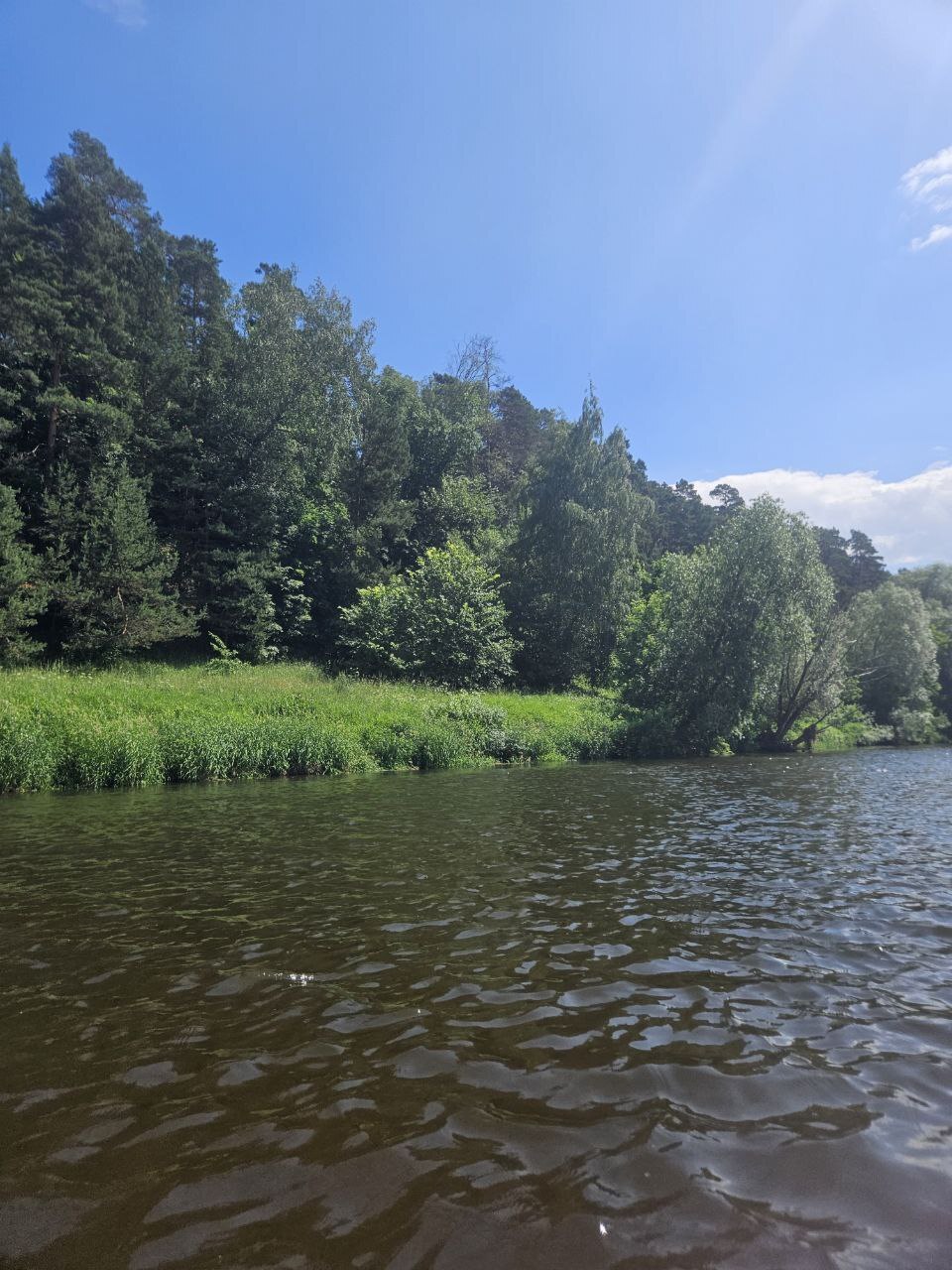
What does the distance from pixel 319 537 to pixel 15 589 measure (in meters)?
22.9

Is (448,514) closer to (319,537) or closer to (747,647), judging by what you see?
(319,537)

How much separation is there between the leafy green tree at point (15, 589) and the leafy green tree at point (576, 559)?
3002 centimetres

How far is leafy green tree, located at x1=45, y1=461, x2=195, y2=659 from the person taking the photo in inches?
1281

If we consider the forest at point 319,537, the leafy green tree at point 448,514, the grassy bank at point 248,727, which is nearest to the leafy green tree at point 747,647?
the forest at point 319,537

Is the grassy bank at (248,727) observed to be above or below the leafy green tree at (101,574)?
below

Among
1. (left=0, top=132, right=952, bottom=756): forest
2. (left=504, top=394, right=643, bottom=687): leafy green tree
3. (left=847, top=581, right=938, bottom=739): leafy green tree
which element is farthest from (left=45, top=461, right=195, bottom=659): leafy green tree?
(left=847, top=581, right=938, bottom=739): leafy green tree

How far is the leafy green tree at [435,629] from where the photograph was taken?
1567 inches

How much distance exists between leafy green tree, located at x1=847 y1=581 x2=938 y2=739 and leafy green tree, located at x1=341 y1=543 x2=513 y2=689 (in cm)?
3086

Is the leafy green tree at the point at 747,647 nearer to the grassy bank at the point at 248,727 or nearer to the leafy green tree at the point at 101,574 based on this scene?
the grassy bank at the point at 248,727

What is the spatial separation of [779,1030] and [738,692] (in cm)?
3502

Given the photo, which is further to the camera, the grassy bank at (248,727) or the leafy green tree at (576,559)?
the leafy green tree at (576,559)

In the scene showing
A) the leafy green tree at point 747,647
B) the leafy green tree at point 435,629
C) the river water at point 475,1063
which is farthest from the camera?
the leafy green tree at point 435,629

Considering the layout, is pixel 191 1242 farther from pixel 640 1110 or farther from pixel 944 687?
pixel 944 687

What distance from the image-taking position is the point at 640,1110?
407 centimetres
